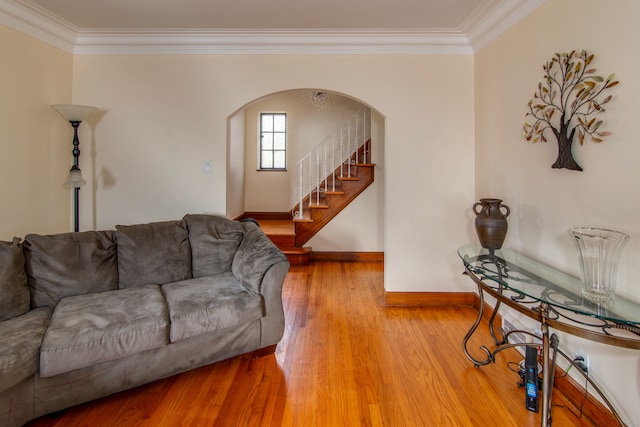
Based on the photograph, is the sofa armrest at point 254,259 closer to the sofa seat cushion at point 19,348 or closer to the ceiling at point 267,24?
the sofa seat cushion at point 19,348

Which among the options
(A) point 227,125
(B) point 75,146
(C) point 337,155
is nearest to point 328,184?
(C) point 337,155

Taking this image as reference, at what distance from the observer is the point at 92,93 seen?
3.35 metres

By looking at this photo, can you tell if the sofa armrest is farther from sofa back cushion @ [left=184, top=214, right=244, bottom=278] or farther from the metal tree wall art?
the metal tree wall art

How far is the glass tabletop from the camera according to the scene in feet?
4.83

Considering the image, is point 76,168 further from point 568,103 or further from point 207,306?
point 568,103

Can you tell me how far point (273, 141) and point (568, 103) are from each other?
17.5 feet

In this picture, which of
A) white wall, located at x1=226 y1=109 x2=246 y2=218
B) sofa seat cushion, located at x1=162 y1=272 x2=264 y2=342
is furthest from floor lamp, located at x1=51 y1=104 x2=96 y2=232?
white wall, located at x1=226 y1=109 x2=246 y2=218

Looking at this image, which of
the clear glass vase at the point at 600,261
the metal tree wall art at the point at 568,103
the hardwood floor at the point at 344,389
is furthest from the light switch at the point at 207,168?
the clear glass vase at the point at 600,261

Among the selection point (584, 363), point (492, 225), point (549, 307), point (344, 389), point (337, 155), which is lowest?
point (344, 389)

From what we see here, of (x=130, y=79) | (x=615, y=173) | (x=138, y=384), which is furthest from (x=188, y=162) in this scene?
(x=615, y=173)

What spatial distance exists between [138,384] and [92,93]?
2786mm

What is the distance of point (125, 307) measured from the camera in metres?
2.06

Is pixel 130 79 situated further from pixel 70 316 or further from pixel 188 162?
pixel 70 316

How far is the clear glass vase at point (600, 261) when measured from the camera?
1.61 m
